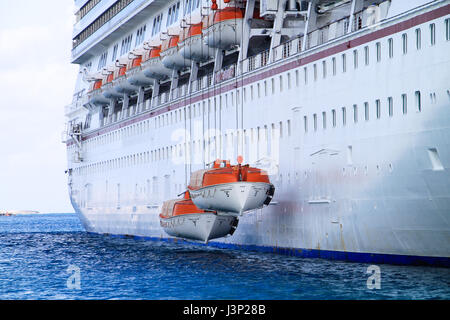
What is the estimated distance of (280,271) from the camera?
25234 mm

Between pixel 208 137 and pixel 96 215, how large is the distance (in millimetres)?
21164

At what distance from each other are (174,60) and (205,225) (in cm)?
1311

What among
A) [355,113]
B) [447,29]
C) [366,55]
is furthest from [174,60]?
[447,29]

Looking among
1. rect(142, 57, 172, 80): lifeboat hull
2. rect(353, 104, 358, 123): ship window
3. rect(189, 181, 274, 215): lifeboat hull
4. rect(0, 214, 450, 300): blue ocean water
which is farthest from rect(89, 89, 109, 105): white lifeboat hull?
rect(353, 104, 358, 123): ship window

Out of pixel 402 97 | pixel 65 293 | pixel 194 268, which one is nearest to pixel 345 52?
pixel 402 97

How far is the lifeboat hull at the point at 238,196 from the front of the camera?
1168 inches

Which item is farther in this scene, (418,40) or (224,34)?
(224,34)

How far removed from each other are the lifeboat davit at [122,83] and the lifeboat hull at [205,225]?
17.6 metres

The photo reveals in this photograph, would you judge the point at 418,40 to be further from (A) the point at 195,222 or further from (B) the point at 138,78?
(B) the point at 138,78

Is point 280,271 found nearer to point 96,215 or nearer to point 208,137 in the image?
point 208,137

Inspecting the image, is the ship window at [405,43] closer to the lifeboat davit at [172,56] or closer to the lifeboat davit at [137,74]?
the lifeboat davit at [172,56]

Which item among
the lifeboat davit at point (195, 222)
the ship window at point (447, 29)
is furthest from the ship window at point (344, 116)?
the lifeboat davit at point (195, 222)

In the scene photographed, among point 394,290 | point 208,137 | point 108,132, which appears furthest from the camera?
point 108,132

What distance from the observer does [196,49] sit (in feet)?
134
